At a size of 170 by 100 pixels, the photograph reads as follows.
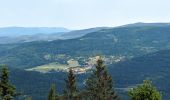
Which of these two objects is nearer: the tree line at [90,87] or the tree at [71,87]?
the tree line at [90,87]

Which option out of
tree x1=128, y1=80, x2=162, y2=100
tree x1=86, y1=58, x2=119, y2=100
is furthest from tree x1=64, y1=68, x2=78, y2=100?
tree x1=128, y1=80, x2=162, y2=100

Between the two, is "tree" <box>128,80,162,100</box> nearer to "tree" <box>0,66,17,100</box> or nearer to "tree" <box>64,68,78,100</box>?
"tree" <box>64,68,78,100</box>

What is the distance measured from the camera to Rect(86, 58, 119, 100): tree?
4291 cm

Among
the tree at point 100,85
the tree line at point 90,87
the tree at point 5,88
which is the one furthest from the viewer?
the tree at point 100,85

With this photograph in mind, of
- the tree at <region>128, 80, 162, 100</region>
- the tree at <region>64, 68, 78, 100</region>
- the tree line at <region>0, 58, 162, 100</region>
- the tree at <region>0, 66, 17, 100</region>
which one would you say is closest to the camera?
the tree at <region>128, 80, 162, 100</region>

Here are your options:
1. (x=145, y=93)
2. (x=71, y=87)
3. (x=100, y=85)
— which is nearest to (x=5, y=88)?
(x=71, y=87)

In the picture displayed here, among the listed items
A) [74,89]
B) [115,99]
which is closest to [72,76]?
[74,89]

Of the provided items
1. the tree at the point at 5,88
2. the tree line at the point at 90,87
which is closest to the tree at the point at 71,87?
the tree line at the point at 90,87

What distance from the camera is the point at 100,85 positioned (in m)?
43.4

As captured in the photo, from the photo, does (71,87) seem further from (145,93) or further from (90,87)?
(145,93)

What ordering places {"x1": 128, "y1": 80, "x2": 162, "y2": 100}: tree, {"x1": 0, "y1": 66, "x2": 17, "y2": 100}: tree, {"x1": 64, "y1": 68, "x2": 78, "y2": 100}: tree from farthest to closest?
{"x1": 64, "y1": 68, "x2": 78, "y2": 100}: tree
{"x1": 0, "y1": 66, "x2": 17, "y2": 100}: tree
{"x1": 128, "y1": 80, "x2": 162, "y2": 100}: tree

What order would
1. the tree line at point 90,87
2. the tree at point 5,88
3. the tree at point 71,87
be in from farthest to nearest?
the tree at point 71,87
the tree line at point 90,87
the tree at point 5,88

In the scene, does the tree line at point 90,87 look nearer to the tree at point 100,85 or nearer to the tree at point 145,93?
the tree at point 100,85

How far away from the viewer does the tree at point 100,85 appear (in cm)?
4291
